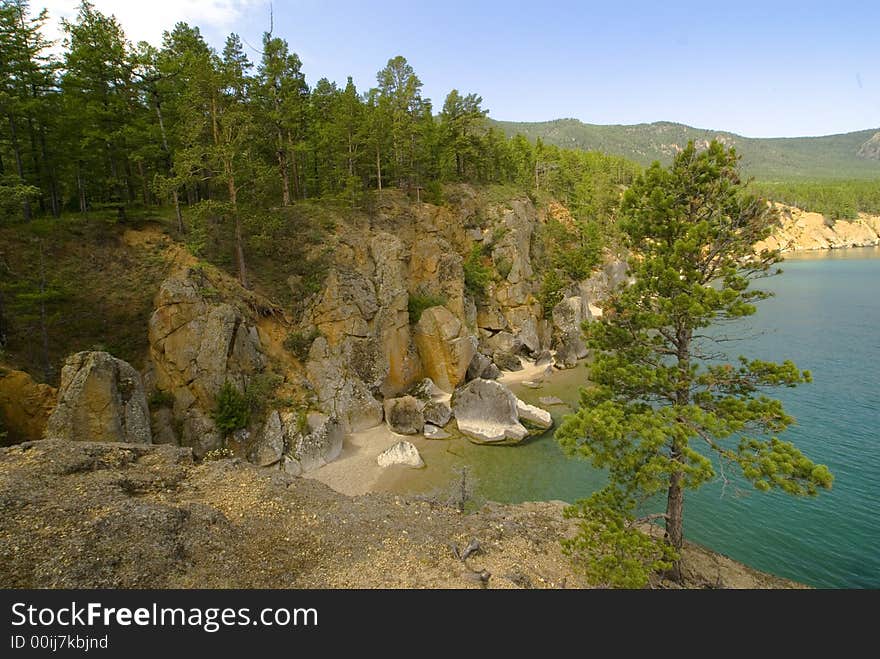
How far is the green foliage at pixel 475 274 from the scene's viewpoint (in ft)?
134

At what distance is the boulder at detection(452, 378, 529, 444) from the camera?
82.1 ft

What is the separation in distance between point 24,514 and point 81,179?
25.7 metres

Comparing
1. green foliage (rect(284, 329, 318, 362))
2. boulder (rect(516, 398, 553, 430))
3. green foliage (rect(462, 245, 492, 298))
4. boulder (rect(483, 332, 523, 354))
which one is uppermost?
green foliage (rect(462, 245, 492, 298))

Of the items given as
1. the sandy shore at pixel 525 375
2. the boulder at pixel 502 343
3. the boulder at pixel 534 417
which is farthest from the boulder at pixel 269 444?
the boulder at pixel 502 343

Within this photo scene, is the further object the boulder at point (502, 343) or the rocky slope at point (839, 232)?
the rocky slope at point (839, 232)

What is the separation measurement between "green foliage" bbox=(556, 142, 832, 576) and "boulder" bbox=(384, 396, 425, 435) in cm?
1595

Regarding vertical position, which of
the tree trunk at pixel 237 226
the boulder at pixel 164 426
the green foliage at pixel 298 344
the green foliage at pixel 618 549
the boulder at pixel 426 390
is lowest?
the boulder at pixel 426 390

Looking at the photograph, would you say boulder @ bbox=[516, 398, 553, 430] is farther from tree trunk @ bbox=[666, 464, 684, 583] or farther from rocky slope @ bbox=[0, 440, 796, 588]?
tree trunk @ bbox=[666, 464, 684, 583]

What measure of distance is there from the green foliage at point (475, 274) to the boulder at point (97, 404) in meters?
29.2

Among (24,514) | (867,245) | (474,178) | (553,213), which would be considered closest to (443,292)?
(474,178)

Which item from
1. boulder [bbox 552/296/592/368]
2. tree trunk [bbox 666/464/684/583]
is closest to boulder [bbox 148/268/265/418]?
tree trunk [bbox 666/464/684/583]

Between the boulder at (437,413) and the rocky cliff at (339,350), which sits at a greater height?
the rocky cliff at (339,350)

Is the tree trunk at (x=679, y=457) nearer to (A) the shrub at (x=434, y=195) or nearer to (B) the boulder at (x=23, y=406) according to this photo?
(B) the boulder at (x=23, y=406)

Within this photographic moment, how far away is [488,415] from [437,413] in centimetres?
343
